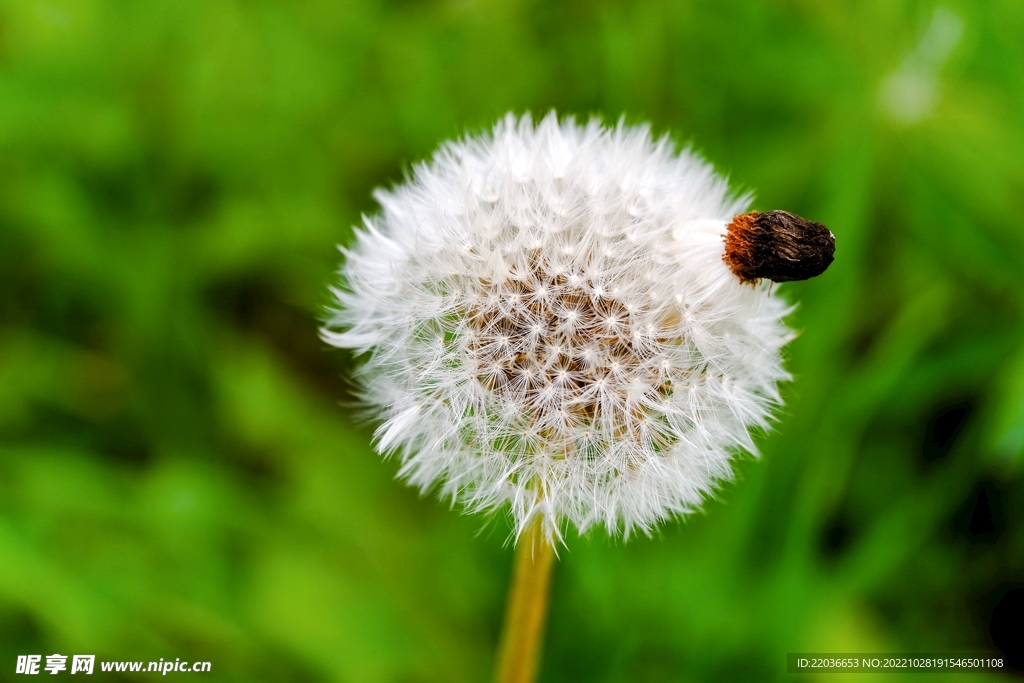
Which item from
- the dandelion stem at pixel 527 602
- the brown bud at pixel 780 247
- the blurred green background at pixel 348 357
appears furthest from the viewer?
the blurred green background at pixel 348 357

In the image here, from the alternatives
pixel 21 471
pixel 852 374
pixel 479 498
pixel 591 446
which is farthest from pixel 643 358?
pixel 21 471

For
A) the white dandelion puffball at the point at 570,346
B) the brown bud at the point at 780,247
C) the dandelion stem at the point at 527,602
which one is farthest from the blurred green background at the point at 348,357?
the brown bud at the point at 780,247

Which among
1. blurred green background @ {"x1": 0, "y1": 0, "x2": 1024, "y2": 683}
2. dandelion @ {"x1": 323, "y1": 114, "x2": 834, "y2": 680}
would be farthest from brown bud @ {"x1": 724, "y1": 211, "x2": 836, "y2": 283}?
blurred green background @ {"x1": 0, "y1": 0, "x2": 1024, "y2": 683}

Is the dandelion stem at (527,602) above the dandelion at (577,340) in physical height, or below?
below

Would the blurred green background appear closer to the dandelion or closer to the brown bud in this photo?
the dandelion

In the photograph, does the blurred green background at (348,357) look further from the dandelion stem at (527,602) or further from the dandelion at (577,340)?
the dandelion at (577,340)

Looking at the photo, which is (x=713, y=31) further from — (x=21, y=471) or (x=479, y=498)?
(x=21, y=471)
